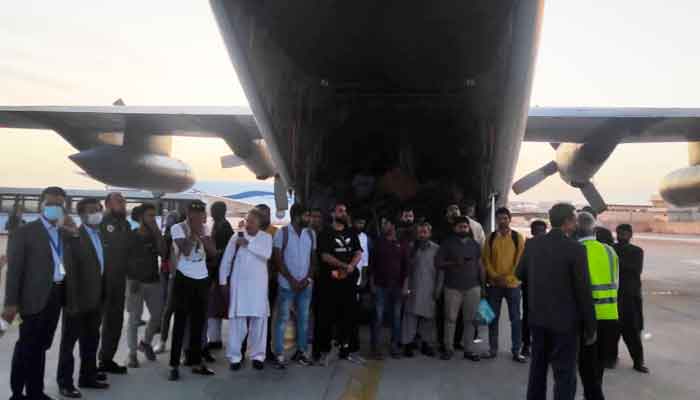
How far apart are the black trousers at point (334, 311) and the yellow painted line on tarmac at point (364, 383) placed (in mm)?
389

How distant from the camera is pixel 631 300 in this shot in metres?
4.75

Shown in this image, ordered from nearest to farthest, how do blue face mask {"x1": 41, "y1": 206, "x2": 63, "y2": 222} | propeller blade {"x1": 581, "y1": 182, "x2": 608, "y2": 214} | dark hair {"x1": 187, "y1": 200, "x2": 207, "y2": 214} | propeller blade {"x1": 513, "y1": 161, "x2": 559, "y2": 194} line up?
1. blue face mask {"x1": 41, "y1": 206, "x2": 63, "y2": 222}
2. dark hair {"x1": 187, "y1": 200, "x2": 207, "y2": 214}
3. propeller blade {"x1": 581, "y1": 182, "x2": 608, "y2": 214}
4. propeller blade {"x1": 513, "y1": 161, "x2": 559, "y2": 194}

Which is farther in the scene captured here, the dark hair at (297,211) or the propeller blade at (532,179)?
the propeller blade at (532,179)

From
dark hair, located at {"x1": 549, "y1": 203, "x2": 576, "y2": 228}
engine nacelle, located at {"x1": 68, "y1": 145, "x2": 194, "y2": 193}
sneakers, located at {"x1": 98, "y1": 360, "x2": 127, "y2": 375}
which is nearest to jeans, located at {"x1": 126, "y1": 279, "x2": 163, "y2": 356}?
sneakers, located at {"x1": 98, "y1": 360, "x2": 127, "y2": 375}

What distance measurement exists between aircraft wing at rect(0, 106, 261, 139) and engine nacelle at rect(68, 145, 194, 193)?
1.66 feet

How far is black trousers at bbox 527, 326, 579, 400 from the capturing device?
10.6ft

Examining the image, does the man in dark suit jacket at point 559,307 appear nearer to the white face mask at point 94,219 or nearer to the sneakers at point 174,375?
the sneakers at point 174,375

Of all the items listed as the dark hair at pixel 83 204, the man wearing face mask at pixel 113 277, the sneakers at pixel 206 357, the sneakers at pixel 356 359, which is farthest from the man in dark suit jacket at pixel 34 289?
the sneakers at pixel 356 359

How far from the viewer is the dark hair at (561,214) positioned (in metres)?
3.44

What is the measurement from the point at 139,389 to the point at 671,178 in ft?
35.1

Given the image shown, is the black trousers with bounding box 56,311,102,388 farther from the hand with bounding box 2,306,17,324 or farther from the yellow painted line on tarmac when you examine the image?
the yellow painted line on tarmac

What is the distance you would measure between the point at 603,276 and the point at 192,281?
3311 mm

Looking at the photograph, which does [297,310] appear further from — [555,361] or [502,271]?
[555,361]

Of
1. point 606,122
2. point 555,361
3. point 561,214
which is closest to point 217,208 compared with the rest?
point 561,214
